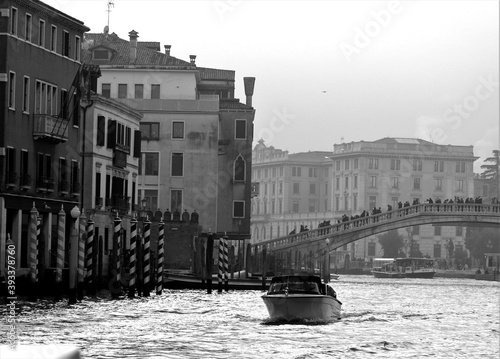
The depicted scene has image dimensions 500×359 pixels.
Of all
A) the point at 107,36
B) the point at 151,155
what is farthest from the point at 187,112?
the point at 107,36

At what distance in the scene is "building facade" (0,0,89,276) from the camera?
115 ft

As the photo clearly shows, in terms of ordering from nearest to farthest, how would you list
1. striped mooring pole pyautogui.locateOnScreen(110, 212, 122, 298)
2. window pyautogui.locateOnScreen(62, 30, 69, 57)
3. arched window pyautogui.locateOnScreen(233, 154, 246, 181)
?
striped mooring pole pyautogui.locateOnScreen(110, 212, 122, 298)
window pyautogui.locateOnScreen(62, 30, 69, 57)
arched window pyautogui.locateOnScreen(233, 154, 246, 181)

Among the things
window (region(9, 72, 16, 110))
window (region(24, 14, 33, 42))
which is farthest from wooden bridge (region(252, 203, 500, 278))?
window (region(9, 72, 16, 110))

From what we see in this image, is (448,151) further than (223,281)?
Yes

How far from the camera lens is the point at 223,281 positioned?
42.6m

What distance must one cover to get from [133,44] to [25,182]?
24540 millimetres

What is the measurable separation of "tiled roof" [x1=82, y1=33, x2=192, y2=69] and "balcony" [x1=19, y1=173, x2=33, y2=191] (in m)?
22.9

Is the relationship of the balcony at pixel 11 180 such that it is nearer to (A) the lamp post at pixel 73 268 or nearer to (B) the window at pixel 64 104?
(B) the window at pixel 64 104

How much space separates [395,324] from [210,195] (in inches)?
1136

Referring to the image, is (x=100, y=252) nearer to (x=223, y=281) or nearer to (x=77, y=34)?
(x=223, y=281)

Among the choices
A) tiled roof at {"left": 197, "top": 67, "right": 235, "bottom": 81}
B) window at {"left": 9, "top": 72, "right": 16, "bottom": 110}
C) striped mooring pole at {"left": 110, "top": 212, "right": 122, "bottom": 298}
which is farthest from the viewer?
tiled roof at {"left": 197, "top": 67, "right": 235, "bottom": 81}

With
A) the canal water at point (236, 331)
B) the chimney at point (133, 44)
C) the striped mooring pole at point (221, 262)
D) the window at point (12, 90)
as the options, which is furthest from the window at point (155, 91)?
the window at point (12, 90)

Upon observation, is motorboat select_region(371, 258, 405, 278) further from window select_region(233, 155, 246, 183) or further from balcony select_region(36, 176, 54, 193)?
balcony select_region(36, 176, 54, 193)

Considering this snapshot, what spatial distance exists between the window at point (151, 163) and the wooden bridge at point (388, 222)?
10.4 m
